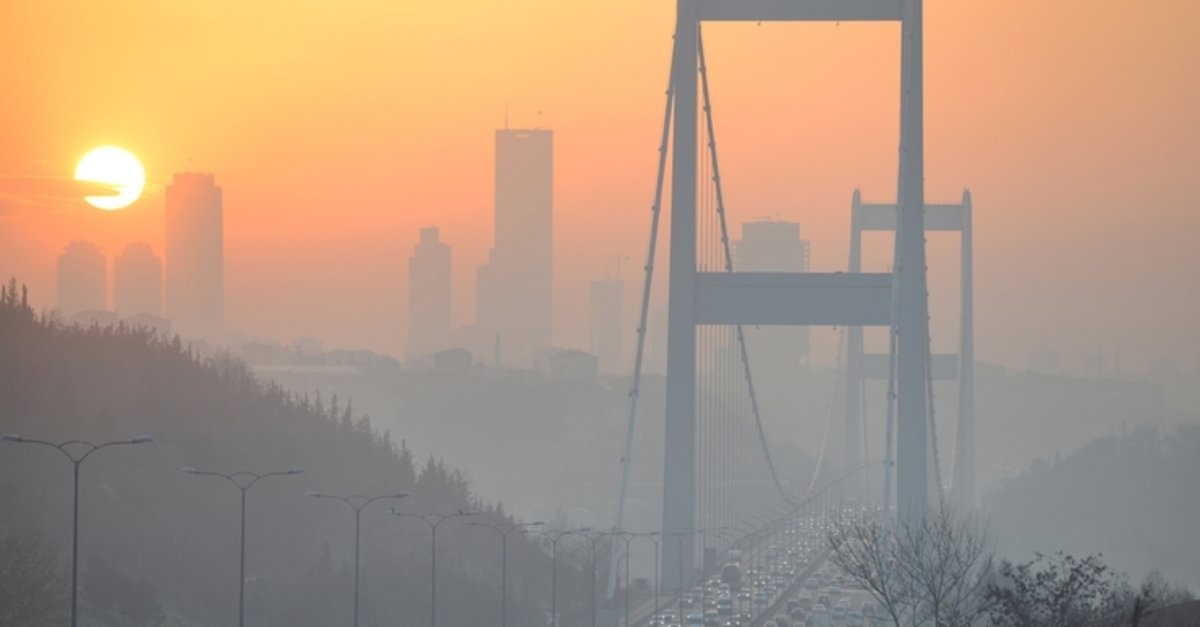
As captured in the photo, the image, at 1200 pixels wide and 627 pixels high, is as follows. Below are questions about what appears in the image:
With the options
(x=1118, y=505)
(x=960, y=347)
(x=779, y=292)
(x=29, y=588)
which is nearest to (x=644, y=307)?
(x=779, y=292)

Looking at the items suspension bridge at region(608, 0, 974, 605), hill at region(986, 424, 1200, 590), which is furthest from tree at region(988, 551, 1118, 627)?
hill at region(986, 424, 1200, 590)

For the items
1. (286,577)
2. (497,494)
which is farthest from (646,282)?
(497,494)

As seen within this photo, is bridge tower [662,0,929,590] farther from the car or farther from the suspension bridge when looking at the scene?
the car

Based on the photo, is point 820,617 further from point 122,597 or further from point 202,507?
point 122,597

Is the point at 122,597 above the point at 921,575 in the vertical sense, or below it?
below

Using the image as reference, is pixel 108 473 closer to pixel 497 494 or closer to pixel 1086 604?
pixel 1086 604

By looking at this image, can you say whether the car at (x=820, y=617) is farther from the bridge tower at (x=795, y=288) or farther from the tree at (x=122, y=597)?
the tree at (x=122, y=597)
